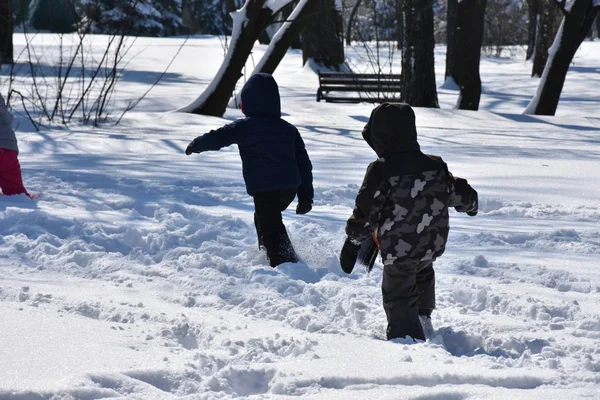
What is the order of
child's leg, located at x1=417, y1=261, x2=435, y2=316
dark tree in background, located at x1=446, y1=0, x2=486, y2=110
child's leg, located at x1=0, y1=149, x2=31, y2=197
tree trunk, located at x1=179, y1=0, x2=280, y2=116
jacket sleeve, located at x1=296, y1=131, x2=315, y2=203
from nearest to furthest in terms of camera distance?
child's leg, located at x1=417, y1=261, x2=435, y2=316 → jacket sleeve, located at x1=296, y1=131, x2=315, y2=203 → child's leg, located at x1=0, y1=149, x2=31, y2=197 → tree trunk, located at x1=179, y1=0, x2=280, y2=116 → dark tree in background, located at x1=446, y1=0, x2=486, y2=110

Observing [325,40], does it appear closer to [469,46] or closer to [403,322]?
[469,46]

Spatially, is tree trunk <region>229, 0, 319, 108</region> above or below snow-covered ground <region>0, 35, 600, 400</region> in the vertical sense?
above

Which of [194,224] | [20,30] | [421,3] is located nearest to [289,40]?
[421,3]

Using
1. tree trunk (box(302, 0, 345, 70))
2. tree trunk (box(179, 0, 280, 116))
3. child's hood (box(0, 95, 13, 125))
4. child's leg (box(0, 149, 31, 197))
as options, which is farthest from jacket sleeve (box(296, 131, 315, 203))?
tree trunk (box(302, 0, 345, 70))

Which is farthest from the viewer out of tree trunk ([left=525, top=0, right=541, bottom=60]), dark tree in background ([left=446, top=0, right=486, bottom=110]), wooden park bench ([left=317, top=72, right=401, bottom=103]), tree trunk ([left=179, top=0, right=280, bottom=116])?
tree trunk ([left=525, top=0, right=541, bottom=60])

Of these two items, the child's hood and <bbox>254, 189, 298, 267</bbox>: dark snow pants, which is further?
the child's hood

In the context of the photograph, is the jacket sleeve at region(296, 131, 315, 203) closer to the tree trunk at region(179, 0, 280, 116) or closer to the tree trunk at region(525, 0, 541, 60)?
the tree trunk at region(179, 0, 280, 116)

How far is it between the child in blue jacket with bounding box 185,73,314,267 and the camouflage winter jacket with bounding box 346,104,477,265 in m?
1.25

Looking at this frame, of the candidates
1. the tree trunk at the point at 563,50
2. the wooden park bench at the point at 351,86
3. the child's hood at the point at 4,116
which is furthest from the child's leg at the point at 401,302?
the wooden park bench at the point at 351,86

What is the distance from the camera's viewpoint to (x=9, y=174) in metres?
6.55

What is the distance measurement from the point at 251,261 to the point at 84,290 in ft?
3.71

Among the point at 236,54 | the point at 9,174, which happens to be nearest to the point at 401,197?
the point at 9,174

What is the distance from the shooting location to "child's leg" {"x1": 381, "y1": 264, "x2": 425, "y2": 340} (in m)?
3.90

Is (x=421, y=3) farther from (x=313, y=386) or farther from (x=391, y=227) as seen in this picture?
(x=313, y=386)
